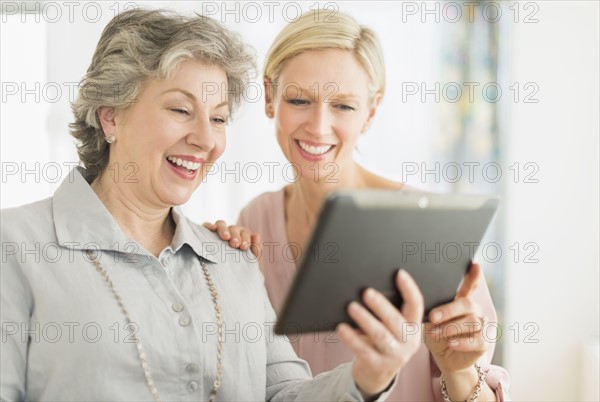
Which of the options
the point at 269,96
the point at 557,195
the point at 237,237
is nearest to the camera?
the point at 237,237

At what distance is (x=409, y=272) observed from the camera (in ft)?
4.08

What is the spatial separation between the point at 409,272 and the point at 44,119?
2210 millimetres

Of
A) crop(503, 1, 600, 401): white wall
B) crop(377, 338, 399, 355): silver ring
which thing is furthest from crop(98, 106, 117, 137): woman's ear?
crop(503, 1, 600, 401): white wall

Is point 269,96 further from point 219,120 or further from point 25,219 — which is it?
point 25,219

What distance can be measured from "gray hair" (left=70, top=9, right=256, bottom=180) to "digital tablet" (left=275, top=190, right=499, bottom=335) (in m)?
0.59

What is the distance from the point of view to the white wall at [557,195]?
3.24 meters

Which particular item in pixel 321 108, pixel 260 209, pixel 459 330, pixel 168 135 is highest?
pixel 321 108

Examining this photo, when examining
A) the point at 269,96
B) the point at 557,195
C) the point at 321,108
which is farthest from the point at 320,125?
the point at 557,195

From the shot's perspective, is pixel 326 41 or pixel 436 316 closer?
pixel 436 316

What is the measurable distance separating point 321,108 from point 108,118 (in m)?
0.60

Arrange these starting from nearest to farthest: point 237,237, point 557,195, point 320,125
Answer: point 237,237 → point 320,125 → point 557,195

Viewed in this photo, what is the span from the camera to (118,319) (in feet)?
4.60

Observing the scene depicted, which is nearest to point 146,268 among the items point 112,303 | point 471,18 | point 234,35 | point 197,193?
point 112,303

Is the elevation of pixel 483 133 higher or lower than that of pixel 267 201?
higher
